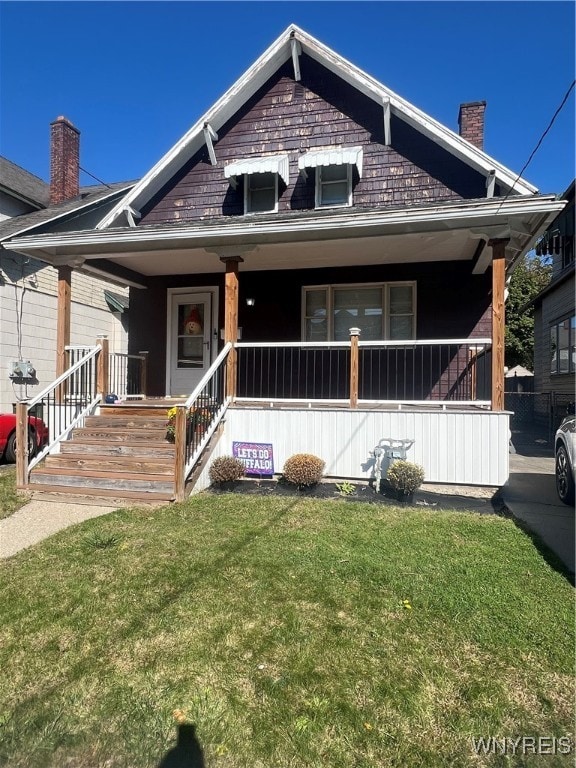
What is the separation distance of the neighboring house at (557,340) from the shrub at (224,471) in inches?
408

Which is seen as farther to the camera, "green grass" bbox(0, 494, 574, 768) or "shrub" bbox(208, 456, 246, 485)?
"shrub" bbox(208, 456, 246, 485)

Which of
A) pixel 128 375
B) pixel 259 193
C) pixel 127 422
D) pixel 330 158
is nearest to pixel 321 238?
pixel 330 158

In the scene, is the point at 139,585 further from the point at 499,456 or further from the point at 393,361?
the point at 393,361

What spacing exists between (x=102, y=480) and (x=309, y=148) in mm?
7143

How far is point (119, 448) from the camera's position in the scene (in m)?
6.40

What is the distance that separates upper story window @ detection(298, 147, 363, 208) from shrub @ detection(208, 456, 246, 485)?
5.26 meters

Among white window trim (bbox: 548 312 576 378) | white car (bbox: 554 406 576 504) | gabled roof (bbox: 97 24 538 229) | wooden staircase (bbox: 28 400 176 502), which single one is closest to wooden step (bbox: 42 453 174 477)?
wooden staircase (bbox: 28 400 176 502)

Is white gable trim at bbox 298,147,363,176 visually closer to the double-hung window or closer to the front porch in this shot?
the front porch

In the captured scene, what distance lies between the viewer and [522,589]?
11.0 feet

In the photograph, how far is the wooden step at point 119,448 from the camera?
617cm

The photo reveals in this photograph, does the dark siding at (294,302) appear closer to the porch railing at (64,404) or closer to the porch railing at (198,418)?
the porch railing at (64,404)

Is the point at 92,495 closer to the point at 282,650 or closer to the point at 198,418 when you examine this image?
the point at 198,418

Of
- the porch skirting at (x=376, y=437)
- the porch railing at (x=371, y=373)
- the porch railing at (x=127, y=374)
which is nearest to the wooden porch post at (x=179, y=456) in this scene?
the porch skirting at (x=376, y=437)

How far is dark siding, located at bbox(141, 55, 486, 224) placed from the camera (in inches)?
330
